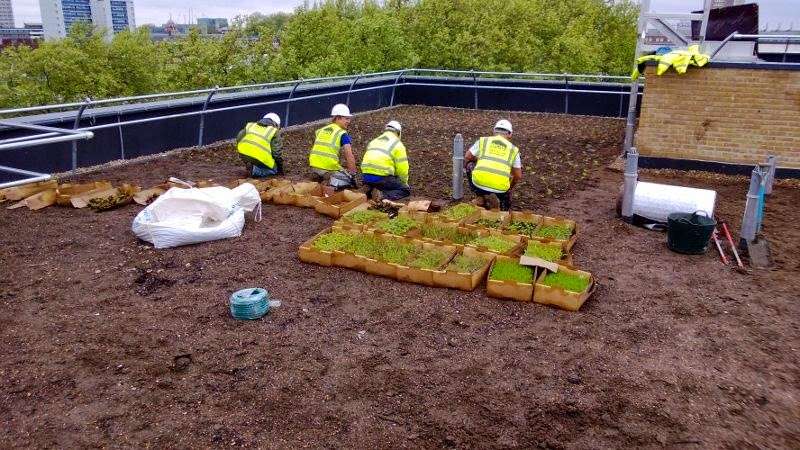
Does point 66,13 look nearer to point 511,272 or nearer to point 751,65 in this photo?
point 751,65

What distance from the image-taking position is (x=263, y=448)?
11.6 feet

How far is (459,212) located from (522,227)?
0.76 metres

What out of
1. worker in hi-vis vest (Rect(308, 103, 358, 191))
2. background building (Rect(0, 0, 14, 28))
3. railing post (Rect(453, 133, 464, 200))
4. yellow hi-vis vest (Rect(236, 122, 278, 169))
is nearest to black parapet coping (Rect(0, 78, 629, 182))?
yellow hi-vis vest (Rect(236, 122, 278, 169))

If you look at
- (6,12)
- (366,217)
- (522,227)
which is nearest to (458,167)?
(522,227)

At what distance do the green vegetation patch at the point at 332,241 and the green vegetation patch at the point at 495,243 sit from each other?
1310 millimetres

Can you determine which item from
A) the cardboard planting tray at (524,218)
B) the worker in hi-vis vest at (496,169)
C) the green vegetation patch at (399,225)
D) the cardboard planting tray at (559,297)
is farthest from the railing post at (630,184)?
the green vegetation patch at (399,225)

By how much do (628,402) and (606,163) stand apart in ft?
24.2

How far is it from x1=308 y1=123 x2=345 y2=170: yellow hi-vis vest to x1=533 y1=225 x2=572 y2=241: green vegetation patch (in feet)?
10.6

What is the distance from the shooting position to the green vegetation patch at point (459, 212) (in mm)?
6934

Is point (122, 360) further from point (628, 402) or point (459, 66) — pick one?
point (459, 66)

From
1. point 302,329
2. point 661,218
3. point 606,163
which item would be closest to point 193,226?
point 302,329

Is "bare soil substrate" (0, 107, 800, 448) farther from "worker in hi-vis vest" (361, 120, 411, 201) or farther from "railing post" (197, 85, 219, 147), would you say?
"railing post" (197, 85, 219, 147)

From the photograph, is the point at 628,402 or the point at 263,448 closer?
the point at 263,448

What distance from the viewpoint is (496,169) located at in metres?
7.32
